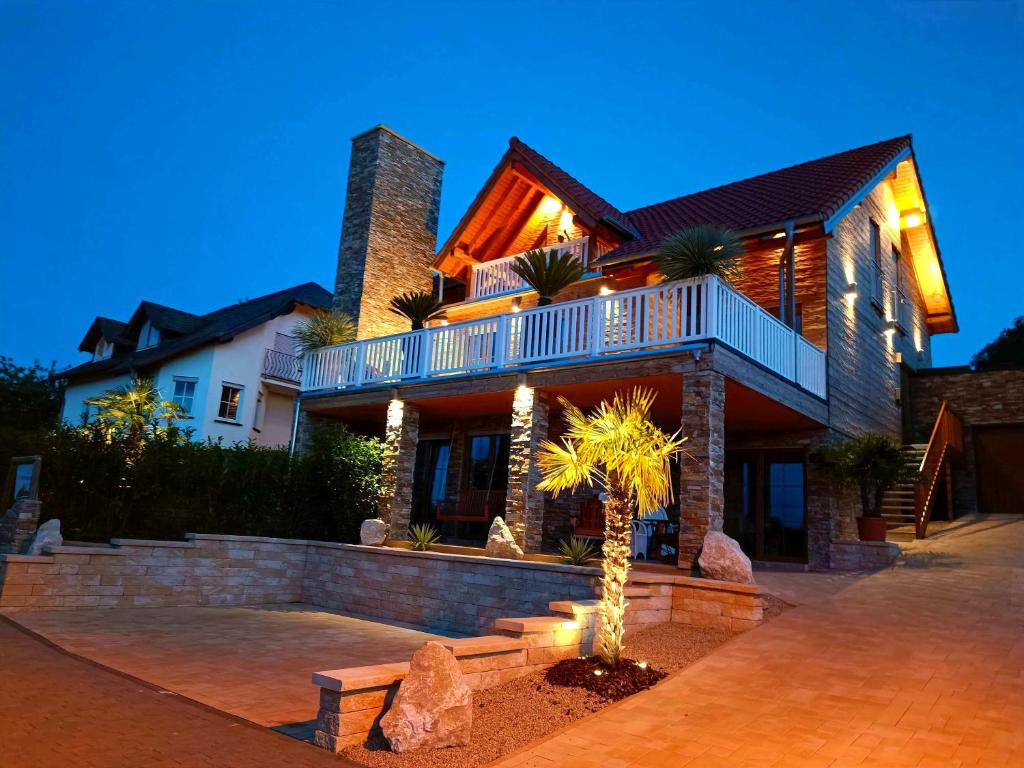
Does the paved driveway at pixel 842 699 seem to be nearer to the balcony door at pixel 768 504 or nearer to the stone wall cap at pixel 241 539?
the balcony door at pixel 768 504

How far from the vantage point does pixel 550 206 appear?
17469mm

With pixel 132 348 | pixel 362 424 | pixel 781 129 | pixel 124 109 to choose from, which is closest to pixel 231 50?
pixel 124 109

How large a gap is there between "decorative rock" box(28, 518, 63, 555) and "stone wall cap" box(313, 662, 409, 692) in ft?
24.0

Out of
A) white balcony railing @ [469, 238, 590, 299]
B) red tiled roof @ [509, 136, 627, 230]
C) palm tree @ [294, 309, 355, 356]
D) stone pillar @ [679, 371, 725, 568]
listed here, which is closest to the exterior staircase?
stone pillar @ [679, 371, 725, 568]

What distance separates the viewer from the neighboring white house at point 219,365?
2184cm

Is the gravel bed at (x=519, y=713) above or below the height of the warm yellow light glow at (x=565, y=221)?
below

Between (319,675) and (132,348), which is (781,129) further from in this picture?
(319,675)

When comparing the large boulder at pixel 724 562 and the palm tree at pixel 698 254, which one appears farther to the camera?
the palm tree at pixel 698 254

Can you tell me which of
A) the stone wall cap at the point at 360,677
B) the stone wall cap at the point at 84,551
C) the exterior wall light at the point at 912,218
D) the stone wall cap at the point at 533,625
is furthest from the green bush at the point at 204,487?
the exterior wall light at the point at 912,218

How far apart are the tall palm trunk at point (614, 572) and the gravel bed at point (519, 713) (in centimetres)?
52

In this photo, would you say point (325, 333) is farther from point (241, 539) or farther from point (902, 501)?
point (902, 501)

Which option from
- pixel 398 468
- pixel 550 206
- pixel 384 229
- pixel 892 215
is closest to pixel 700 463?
pixel 398 468

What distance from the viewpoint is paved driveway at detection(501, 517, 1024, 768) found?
450cm

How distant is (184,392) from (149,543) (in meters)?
12.2
